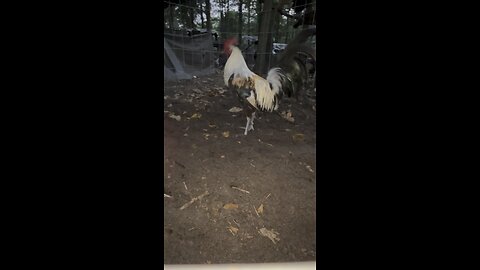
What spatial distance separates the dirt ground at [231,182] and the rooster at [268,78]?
57 millimetres

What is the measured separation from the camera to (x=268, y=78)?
133cm

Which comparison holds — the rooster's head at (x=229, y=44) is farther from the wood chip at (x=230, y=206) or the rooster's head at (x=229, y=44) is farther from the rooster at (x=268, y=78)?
the wood chip at (x=230, y=206)

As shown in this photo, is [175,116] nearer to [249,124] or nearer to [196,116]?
[196,116]

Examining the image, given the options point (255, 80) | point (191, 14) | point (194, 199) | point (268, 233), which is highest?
point (191, 14)

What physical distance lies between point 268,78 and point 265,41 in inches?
6.3

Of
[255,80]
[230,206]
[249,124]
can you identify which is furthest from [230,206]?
[255,80]

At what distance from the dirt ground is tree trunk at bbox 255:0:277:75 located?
184 mm

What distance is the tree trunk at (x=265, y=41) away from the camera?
4.01 ft

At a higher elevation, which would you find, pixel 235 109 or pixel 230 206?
pixel 235 109

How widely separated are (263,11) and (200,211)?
842 mm

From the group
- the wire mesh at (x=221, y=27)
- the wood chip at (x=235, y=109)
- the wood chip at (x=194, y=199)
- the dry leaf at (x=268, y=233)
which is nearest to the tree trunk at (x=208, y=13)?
the wire mesh at (x=221, y=27)

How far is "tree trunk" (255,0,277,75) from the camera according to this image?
4.01 feet
